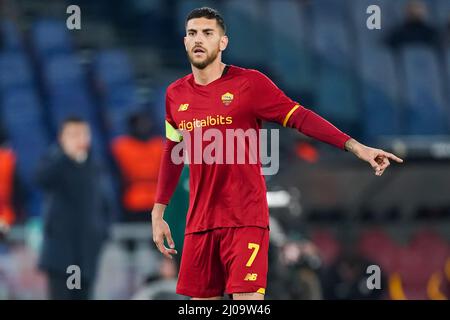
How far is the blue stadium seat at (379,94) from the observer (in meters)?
15.2

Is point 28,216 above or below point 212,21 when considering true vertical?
below

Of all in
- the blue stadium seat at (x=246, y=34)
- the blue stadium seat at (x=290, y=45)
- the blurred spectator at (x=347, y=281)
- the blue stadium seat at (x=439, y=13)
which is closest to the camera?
the blurred spectator at (x=347, y=281)

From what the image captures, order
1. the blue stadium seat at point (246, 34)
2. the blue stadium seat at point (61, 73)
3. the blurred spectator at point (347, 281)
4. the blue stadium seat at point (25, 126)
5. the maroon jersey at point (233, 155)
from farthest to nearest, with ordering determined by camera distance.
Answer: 1. the blue stadium seat at point (246, 34)
2. the blue stadium seat at point (61, 73)
3. the blue stadium seat at point (25, 126)
4. the blurred spectator at point (347, 281)
5. the maroon jersey at point (233, 155)

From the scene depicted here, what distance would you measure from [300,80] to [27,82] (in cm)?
364

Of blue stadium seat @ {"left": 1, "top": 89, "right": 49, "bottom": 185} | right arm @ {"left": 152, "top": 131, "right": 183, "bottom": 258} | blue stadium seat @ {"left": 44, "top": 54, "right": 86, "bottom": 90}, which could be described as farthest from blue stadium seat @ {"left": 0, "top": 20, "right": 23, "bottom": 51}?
right arm @ {"left": 152, "top": 131, "right": 183, "bottom": 258}

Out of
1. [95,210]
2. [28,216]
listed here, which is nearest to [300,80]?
[28,216]

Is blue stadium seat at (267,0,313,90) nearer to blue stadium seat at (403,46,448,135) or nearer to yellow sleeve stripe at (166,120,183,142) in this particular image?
blue stadium seat at (403,46,448,135)

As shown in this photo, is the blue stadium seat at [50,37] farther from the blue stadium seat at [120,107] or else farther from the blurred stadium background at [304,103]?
the blue stadium seat at [120,107]

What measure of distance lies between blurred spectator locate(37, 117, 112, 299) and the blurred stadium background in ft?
5.33

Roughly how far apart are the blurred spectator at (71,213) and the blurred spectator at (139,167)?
3112mm

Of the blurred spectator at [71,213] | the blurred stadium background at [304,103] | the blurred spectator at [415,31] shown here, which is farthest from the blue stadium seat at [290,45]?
the blurred spectator at [71,213]

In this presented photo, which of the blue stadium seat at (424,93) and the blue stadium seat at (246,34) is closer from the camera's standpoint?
the blue stadium seat at (246,34)
